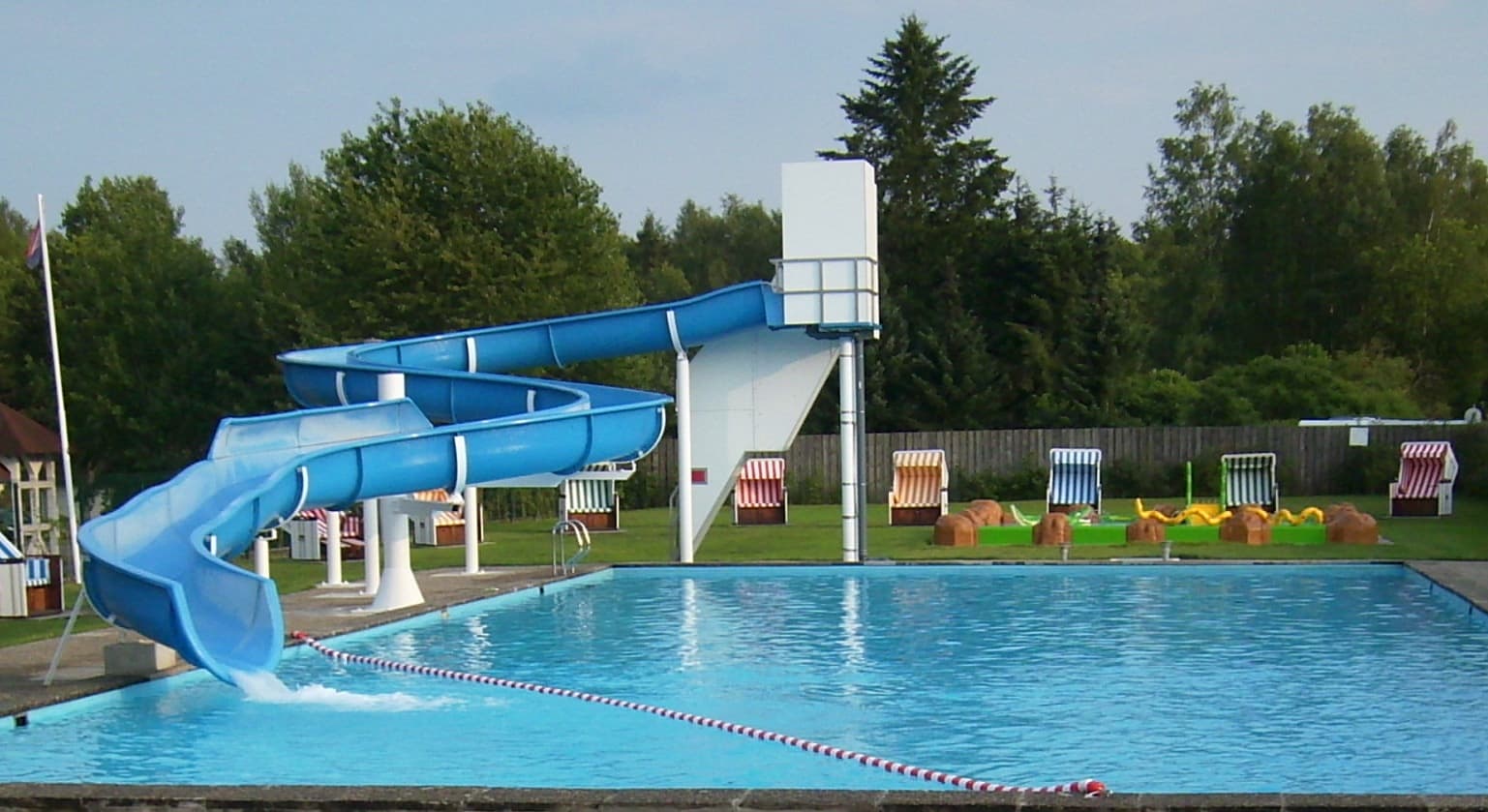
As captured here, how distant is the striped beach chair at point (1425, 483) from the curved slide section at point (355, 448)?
35.1 feet

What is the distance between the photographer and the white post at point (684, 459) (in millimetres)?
18875

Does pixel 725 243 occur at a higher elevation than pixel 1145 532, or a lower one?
higher

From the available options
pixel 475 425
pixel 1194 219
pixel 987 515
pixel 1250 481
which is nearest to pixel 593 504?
pixel 987 515

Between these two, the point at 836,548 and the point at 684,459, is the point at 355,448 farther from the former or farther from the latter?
the point at 836,548

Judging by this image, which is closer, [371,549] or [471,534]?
[371,549]

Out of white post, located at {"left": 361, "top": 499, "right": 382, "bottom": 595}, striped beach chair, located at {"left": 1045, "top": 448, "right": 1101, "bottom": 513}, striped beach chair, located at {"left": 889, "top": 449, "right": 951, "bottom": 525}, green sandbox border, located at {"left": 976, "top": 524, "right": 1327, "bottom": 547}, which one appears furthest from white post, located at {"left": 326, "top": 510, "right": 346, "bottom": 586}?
striped beach chair, located at {"left": 1045, "top": 448, "right": 1101, "bottom": 513}

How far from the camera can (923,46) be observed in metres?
47.2

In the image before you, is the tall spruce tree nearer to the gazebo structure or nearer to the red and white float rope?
the gazebo structure

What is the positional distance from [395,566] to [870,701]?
626cm

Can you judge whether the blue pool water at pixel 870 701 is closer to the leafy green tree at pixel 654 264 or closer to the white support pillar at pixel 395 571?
the white support pillar at pixel 395 571

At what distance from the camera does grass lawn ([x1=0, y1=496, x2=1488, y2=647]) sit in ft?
60.7

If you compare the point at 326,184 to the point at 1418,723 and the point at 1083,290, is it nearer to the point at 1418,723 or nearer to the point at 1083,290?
the point at 1083,290

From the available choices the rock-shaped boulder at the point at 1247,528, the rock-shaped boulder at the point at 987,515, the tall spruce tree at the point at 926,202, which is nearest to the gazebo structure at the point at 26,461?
the rock-shaped boulder at the point at 987,515

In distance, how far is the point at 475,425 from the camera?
12781 millimetres
